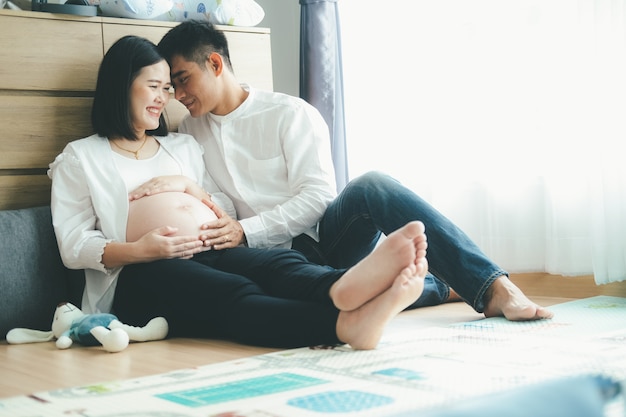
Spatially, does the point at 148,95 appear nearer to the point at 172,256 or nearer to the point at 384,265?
the point at 172,256

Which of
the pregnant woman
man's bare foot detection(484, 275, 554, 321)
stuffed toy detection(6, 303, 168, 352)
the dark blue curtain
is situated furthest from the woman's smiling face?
man's bare foot detection(484, 275, 554, 321)

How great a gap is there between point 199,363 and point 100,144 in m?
0.89

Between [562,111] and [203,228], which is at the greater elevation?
[562,111]

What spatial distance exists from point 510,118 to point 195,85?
102 cm

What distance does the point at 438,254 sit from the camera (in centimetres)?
207

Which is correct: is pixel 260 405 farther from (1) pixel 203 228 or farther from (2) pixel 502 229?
(2) pixel 502 229

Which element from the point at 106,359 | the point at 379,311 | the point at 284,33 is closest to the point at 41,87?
the point at 106,359

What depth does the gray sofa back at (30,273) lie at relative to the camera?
2309 mm

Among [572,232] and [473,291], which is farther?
[572,232]

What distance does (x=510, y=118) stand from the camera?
266 cm

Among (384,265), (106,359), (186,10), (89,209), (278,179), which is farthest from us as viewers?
(186,10)

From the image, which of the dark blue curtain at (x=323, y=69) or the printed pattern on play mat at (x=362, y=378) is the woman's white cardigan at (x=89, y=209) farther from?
the dark blue curtain at (x=323, y=69)

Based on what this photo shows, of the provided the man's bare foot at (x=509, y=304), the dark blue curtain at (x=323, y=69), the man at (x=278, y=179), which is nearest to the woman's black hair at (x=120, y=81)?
the man at (x=278, y=179)

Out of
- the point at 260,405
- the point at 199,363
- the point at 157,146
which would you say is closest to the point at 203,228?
the point at 157,146
